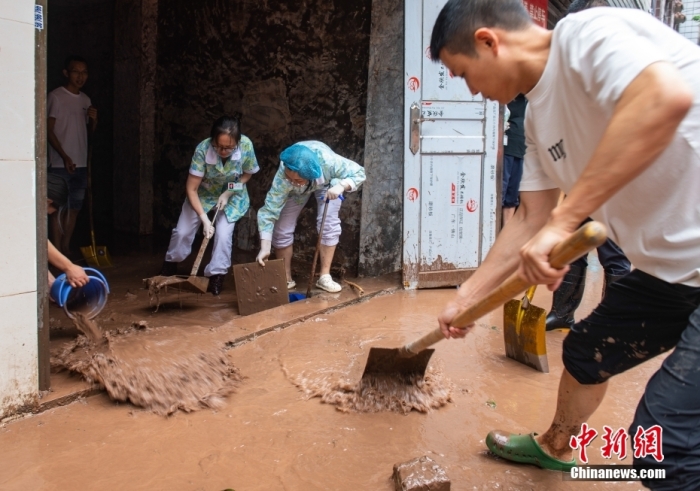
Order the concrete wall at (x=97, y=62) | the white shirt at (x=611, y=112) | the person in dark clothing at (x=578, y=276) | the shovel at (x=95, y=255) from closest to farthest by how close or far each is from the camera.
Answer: the white shirt at (x=611, y=112) → the person in dark clothing at (x=578, y=276) → the shovel at (x=95, y=255) → the concrete wall at (x=97, y=62)

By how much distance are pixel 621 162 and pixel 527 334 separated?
234cm

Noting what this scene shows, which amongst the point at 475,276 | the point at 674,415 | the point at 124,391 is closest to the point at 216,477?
the point at 124,391

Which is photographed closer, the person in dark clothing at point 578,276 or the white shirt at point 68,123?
the person in dark clothing at point 578,276

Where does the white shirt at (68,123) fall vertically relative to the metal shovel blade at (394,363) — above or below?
above

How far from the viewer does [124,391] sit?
3205mm

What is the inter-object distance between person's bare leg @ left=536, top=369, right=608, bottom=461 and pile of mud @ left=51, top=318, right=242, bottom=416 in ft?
5.43

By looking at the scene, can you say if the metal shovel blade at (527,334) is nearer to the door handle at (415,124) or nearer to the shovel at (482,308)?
the shovel at (482,308)

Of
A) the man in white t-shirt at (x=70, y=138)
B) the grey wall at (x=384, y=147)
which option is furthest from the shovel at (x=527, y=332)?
the man in white t-shirt at (x=70, y=138)

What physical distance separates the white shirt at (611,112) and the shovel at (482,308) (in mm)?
318

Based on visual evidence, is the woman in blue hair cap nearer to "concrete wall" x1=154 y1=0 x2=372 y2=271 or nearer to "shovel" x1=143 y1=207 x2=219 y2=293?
"shovel" x1=143 y1=207 x2=219 y2=293

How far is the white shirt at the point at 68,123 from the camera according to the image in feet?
20.4

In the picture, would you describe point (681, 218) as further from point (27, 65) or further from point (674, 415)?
point (27, 65)

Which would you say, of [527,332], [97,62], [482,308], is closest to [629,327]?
[482,308]

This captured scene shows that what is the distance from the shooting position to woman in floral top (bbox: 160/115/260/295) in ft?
17.2
